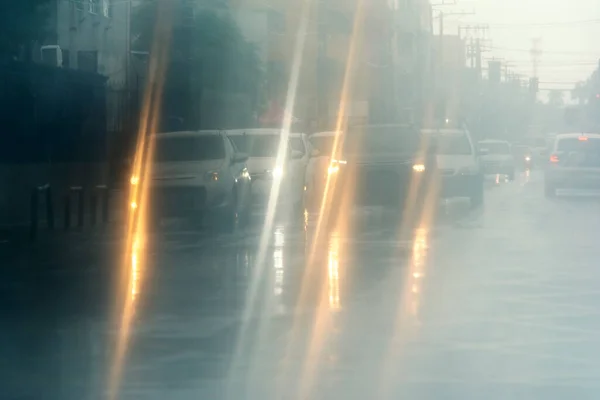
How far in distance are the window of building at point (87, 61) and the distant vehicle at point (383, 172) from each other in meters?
13.7

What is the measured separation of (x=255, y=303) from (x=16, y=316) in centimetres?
238

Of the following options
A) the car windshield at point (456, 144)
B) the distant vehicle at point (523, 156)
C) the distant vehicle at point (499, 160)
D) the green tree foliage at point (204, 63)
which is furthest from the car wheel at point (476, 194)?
the distant vehicle at point (523, 156)

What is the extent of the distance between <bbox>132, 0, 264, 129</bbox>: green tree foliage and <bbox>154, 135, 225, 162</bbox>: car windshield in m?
18.7

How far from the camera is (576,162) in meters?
34.8

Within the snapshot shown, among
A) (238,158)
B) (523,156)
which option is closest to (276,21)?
(523,156)

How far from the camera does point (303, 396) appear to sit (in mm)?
8391

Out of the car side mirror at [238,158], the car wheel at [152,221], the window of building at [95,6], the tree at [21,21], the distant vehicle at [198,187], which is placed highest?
the window of building at [95,6]

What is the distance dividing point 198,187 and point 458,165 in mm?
9493

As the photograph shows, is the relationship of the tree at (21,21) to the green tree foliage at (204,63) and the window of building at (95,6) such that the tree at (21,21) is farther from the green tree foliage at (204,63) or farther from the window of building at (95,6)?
the green tree foliage at (204,63)

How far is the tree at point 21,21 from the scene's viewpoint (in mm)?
23859

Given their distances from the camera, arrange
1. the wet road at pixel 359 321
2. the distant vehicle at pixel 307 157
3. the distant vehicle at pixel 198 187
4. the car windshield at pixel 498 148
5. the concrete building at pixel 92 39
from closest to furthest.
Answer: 1. the wet road at pixel 359 321
2. the distant vehicle at pixel 198 187
3. the distant vehicle at pixel 307 157
4. the concrete building at pixel 92 39
5. the car windshield at pixel 498 148

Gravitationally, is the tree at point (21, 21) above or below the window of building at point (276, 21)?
below

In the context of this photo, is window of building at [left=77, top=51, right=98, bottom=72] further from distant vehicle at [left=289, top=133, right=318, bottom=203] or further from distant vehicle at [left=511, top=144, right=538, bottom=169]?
distant vehicle at [left=511, top=144, right=538, bottom=169]

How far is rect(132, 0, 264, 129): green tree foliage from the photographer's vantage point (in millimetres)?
45156
